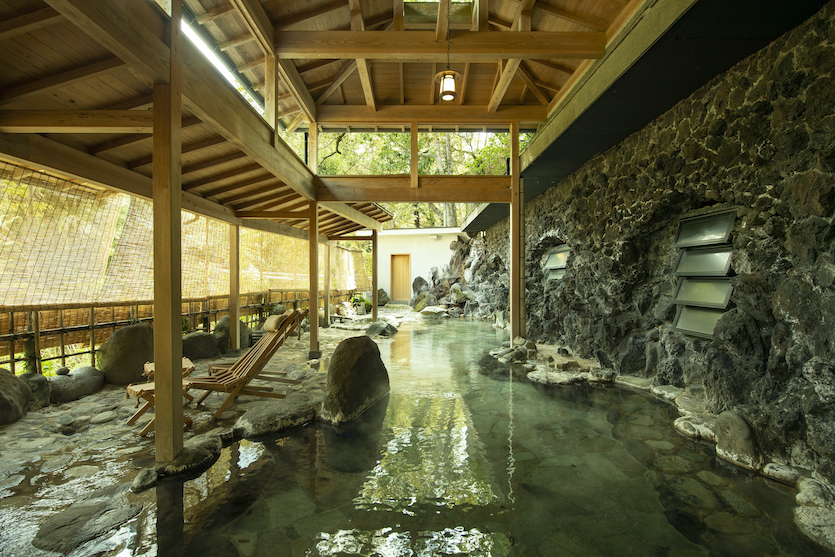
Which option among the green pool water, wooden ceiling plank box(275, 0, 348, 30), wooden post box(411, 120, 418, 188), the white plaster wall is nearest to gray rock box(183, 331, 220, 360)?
the green pool water

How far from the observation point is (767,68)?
10.9ft

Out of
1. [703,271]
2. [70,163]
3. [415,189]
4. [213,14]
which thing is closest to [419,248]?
[415,189]

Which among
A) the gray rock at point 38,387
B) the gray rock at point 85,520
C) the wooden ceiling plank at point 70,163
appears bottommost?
the gray rock at point 85,520

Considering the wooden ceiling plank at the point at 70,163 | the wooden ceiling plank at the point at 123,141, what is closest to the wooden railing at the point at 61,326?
the wooden ceiling plank at the point at 70,163

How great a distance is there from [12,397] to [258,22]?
15.8 ft

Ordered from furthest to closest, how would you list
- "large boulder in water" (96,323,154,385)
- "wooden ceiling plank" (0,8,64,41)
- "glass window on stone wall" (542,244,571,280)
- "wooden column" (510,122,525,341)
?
"glass window on stone wall" (542,244,571,280)
"wooden column" (510,122,525,341)
"large boulder in water" (96,323,154,385)
"wooden ceiling plank" (0,8,64,41)

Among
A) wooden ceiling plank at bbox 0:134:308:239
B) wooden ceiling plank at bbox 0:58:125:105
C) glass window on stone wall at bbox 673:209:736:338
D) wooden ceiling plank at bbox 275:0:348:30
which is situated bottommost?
glass window on stone wall at bbox 673:209:736:338

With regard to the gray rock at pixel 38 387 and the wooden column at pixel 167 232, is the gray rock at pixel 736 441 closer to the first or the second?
the wooden column at pixel 167 232

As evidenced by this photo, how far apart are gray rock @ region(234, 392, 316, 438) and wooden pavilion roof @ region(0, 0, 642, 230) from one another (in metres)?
2.78

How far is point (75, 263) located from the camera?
16.0 feet

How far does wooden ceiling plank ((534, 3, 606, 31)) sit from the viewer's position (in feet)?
15.4

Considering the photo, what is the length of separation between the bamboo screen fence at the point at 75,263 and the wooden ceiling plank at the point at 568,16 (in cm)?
639

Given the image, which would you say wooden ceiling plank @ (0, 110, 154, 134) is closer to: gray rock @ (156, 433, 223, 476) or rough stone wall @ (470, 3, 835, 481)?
gray rock @ (156, 433, 223, 476)

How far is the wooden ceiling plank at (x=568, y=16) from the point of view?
4.69 meters
